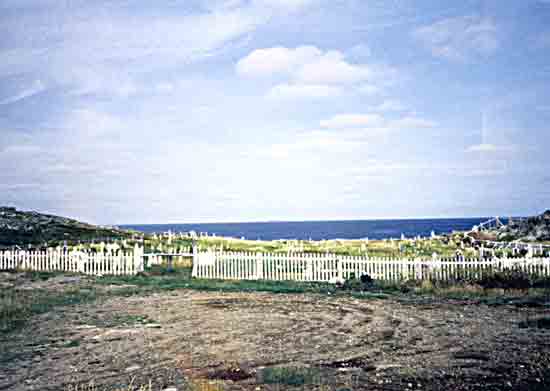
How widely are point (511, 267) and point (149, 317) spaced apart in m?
11.7

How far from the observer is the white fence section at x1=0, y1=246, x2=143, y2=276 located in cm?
2312

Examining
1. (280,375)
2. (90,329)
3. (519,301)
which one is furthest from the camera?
(519,301)

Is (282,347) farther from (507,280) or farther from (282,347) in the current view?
(507,280)

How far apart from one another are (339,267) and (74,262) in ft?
38.3

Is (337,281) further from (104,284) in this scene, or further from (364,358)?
(364,358)

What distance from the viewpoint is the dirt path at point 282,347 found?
23.1 feet

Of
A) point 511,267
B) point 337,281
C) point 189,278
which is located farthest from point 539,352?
point 189,278

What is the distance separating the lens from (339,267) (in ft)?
64.6

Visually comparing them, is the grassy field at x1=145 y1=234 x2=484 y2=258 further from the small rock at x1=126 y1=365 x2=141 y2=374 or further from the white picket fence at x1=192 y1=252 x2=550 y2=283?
the small rock at x1=126 y1=365 x2=141 y2=374

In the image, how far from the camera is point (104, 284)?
19547 millimetres

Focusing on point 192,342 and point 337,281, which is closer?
point 192,342

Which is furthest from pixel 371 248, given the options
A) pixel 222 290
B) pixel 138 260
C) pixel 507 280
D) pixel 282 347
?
pixel 282 347

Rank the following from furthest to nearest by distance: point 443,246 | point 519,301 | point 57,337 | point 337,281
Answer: point 443,246
point 337,281
point 519,301
point 57,337

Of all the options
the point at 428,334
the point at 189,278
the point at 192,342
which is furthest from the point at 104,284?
the point at 428,334
